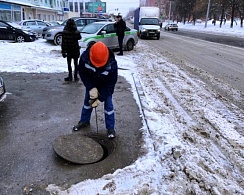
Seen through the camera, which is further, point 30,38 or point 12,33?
point 30,38

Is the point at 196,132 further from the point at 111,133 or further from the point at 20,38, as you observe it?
the point at 20,38

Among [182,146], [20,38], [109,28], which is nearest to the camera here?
[182,146]

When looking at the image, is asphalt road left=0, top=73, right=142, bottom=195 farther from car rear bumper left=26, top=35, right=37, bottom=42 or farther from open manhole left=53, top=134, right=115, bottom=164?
car rear bumper left=26, top=35, right=37, bottom=42

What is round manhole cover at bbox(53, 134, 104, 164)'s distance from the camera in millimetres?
3352

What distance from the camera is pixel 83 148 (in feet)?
11.7

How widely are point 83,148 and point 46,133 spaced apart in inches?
36.0

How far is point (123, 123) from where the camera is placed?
4.58 m

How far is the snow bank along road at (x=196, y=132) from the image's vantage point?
9.57ft

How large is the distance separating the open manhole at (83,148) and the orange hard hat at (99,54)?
116 centimetres

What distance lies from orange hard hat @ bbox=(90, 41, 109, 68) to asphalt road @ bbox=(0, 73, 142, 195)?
1.26 m

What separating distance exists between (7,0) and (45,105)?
3308 centimetres

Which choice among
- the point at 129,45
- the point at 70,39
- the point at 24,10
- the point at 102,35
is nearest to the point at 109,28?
the point at 102,35

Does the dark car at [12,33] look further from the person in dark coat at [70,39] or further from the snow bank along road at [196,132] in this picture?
the snow bank along road at [196,132]

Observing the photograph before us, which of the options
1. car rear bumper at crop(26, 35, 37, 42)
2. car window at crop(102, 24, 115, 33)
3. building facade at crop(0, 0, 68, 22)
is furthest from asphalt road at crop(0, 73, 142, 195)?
building facade at crop(0, 0, 68, 22)
